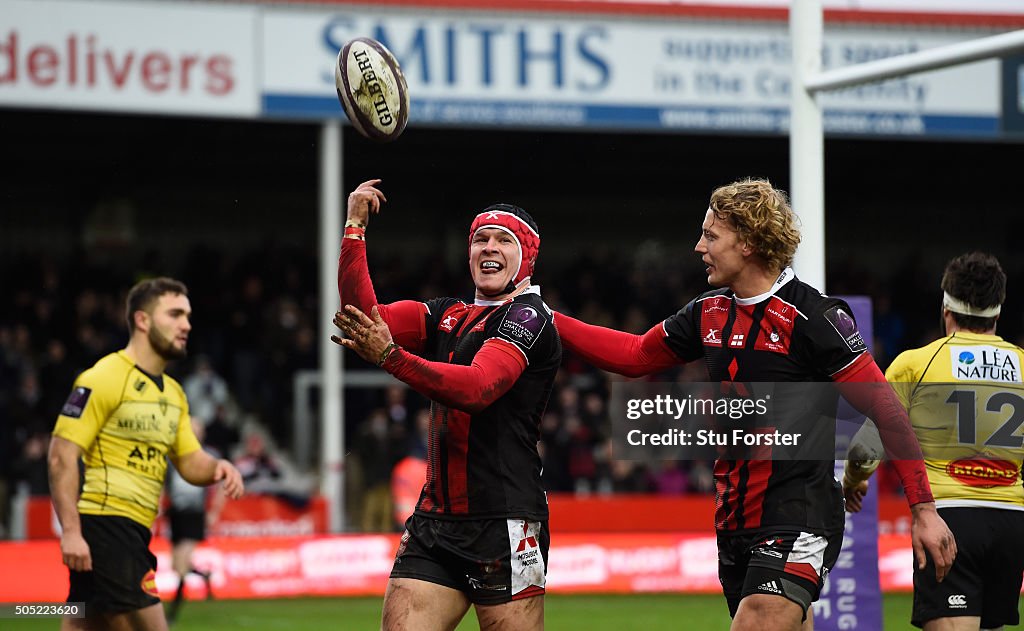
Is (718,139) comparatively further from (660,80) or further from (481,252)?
(481,252)

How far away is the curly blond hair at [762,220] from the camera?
16.7ft

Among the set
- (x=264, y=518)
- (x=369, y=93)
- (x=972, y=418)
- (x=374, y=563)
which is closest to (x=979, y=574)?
(x=972, y=418)

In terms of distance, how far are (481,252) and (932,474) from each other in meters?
2.28

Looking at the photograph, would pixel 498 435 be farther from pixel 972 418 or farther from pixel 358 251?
pixel 972 418

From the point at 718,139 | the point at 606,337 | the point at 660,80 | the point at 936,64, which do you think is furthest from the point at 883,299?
the point at 606,337

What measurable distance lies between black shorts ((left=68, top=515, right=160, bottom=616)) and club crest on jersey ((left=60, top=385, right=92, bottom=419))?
49 cm

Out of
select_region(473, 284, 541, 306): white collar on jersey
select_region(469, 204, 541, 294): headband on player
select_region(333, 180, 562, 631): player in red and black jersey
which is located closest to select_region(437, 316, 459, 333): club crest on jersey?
select_region(333, 180, 562, 631): player in red and black jersey

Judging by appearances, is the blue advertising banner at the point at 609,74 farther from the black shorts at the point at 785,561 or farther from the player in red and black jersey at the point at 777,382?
the black shorts at the point at 785,561

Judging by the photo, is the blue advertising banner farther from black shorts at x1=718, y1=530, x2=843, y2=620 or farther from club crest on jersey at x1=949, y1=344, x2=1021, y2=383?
black shorts at x1=718, y1=530, x2=843, y2=620

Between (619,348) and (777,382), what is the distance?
800 mm

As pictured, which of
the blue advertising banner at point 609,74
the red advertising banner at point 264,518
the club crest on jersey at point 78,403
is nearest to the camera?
the club crest on jersey at point 78,403

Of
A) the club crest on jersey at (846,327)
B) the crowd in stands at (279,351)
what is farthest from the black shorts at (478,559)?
the crowd in stands at (279,351)

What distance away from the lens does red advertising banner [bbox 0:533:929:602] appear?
13.7 metres

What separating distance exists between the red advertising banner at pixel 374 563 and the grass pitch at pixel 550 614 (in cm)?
23
